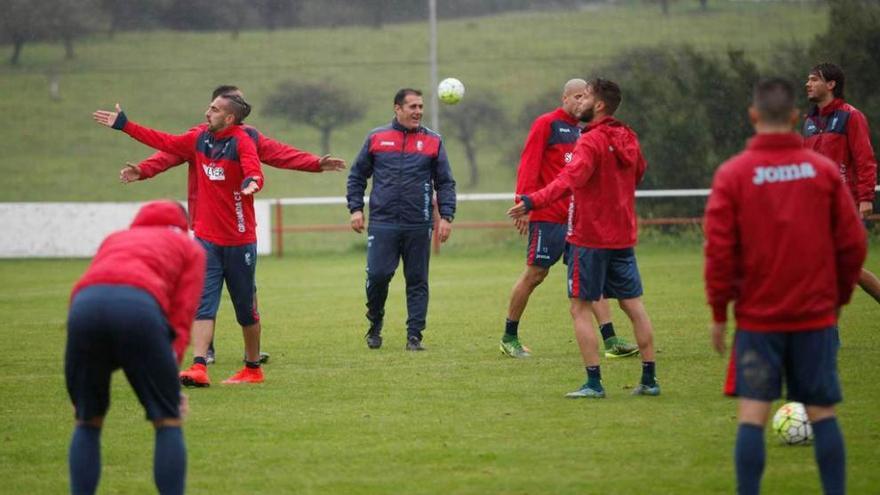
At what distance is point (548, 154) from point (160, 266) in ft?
20.6

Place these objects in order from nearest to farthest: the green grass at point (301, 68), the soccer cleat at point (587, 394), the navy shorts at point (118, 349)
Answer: the navy shorts at point (118, 349) → the soccer cleat at point (587, 394) → the green grass at point (301, 68)

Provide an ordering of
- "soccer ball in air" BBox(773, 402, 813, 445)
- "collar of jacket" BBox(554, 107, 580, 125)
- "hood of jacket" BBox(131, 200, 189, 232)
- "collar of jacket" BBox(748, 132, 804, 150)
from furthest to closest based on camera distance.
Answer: "collar of jacket" BBox(554, 107, 580, 125)
"soccer ball in air" BBox(773, 402, 813, 445)
"hood of jacket" BBox(131, 200, 189, 232)
"collar of jacket" BBox(748, 132, 804, 150)

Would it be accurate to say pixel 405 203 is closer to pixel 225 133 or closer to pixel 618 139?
pixel 225 133

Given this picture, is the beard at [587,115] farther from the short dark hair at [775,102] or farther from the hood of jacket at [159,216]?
the hood of jacket at [159,216]

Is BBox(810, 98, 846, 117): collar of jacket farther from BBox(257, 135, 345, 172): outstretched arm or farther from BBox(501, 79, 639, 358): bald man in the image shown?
BBox(257, 135, 345, 172): outstretched arm

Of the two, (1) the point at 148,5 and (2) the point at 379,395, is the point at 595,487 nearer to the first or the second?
(2) the point at 379,395

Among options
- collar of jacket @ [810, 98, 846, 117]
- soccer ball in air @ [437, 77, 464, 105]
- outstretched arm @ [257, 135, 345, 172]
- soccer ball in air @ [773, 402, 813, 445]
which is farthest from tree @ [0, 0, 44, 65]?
soccer ball in air @ [773, 402, 813, 445]

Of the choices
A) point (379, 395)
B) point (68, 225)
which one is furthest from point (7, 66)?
point (379, 395)

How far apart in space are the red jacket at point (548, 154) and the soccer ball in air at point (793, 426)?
4246 mm

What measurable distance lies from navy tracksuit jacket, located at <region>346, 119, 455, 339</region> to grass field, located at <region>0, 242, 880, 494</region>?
22.6 inches

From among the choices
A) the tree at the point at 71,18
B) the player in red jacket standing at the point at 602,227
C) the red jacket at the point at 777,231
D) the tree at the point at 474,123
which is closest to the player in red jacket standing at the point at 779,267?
the red jacket at the point at 777,231

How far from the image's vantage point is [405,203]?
12.5m

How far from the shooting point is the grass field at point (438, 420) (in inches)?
276

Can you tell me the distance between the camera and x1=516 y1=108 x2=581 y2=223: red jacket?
459 inches
